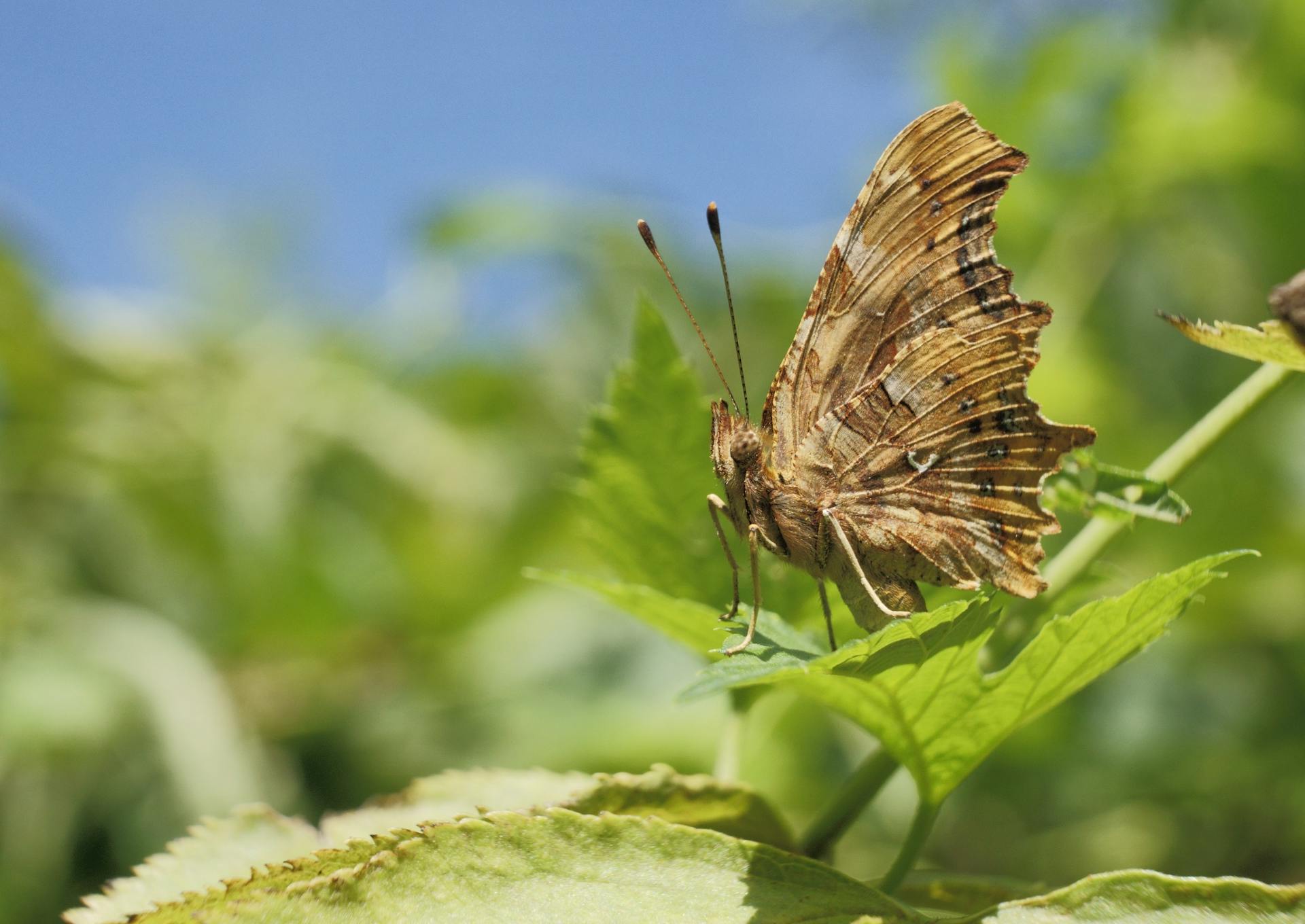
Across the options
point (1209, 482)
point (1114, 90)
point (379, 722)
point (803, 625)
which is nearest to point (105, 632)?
point (379, 722)

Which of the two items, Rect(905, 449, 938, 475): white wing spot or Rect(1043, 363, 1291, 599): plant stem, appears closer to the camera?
Rect(1043, 363, 1291, 599): plant stem

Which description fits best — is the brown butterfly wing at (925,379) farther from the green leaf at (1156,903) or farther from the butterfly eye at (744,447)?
the green leaf at (1156,903)

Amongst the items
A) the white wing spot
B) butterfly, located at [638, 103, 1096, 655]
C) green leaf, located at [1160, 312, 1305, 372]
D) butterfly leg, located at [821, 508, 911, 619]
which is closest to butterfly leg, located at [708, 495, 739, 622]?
butterfly, located at [638, 103, 1096, 655]

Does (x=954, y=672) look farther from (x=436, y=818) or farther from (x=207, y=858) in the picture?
(x=207, y=858)

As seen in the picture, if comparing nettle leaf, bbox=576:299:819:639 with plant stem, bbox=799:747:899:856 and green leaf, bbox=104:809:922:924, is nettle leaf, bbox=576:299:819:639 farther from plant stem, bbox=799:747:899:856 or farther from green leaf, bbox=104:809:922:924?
green leaf, bbox=104:809:922:924

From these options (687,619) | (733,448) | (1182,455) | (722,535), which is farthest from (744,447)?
(1182,455)

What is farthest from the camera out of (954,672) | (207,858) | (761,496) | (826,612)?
(761,496)

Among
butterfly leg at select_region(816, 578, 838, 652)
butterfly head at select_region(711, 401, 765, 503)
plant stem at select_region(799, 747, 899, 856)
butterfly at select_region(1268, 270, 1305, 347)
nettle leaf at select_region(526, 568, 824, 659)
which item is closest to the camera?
butterfly at select_region(1268, 270, 1305, 347)
